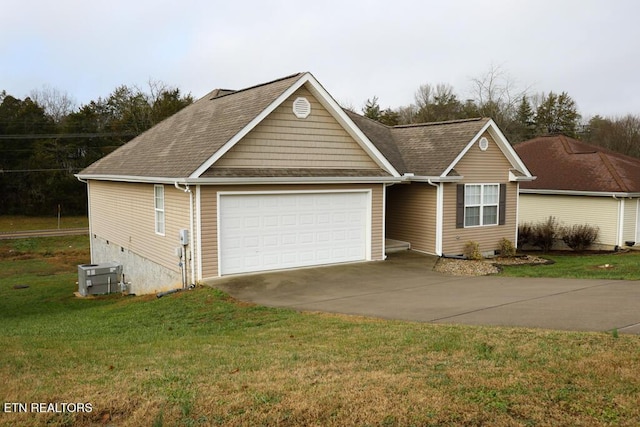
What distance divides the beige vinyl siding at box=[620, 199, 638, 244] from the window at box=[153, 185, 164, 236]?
774 inches

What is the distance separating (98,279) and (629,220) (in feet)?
72.5

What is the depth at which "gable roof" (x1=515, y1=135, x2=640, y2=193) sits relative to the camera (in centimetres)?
2427

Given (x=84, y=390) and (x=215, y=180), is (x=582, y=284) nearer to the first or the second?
(x=215, y=180)

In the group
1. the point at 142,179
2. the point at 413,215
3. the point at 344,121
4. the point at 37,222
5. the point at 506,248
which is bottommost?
the point at 37,222

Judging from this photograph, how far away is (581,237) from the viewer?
23922 millimetres

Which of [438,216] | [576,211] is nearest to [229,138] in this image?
[438,216]

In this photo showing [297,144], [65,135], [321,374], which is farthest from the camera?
[65,135]

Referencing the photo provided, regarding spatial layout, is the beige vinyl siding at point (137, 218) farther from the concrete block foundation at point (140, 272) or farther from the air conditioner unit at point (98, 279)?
the air conditioner unit at point (98, 279)

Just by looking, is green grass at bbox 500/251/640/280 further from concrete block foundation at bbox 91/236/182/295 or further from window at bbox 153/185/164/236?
window at bbox 153/185/164/236

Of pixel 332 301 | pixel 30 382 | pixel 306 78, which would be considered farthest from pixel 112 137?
pixel 30 382

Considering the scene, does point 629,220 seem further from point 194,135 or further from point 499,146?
point 194,135

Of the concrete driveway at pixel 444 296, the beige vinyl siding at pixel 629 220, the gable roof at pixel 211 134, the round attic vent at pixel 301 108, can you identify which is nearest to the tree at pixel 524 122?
the beige vinyl siding at pixel 629 220

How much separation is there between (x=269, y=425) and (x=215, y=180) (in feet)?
30.4

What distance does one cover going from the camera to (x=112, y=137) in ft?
162
